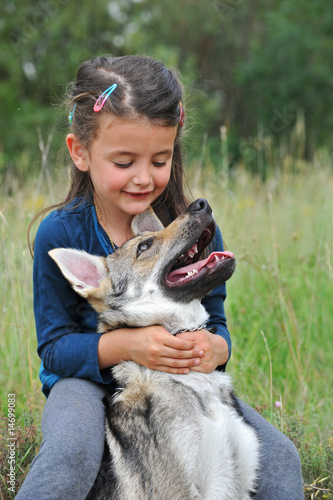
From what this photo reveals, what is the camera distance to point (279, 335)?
14.8 feet

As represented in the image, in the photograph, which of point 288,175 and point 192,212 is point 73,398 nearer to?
point 192,212

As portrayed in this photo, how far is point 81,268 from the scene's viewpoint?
2930 mm

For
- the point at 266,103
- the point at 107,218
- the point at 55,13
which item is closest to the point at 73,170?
the point at 107,218

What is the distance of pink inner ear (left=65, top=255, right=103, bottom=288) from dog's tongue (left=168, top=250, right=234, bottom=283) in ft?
1.40

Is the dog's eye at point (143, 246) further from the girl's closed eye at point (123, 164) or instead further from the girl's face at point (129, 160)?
the girl's closed eye at point (123, 164)

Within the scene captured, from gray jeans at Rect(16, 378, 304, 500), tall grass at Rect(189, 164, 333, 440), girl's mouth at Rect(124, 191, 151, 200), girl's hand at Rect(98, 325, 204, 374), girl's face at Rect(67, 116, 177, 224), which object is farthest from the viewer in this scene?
tall grass at Rect(189, 164, 333, 440)

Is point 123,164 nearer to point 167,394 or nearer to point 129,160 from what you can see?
point 129,160

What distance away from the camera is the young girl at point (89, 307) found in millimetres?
2506

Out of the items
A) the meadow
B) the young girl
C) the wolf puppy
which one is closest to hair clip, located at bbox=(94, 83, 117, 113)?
the young girl

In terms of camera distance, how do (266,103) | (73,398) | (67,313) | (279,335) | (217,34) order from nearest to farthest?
(73,398), (67,313), (279,335), (266,103), (217,34)

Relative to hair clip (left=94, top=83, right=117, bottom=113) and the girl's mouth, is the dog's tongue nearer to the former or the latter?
the girl's mouth

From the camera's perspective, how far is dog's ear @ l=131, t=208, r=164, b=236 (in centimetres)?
327

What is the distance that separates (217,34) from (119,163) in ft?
76.3

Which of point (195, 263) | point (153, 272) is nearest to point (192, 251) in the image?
point (195, 263)
